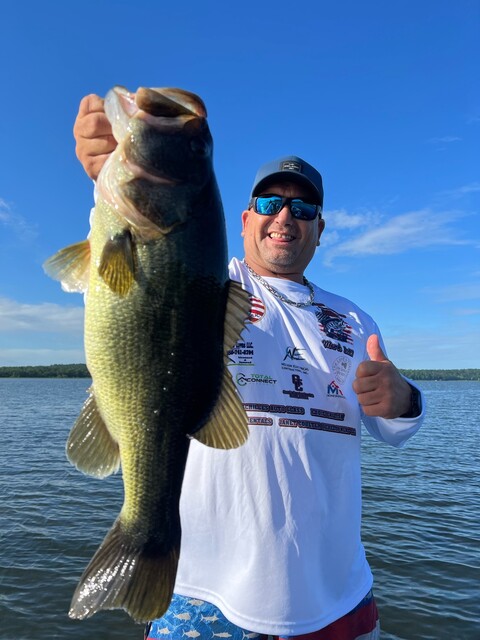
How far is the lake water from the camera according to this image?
307 inches

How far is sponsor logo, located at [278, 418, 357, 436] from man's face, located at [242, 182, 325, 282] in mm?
1197

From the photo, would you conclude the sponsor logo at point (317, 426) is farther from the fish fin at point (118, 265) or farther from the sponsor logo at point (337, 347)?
the fish fin at point (118, 265)

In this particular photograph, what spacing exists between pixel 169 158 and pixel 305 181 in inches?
70.6

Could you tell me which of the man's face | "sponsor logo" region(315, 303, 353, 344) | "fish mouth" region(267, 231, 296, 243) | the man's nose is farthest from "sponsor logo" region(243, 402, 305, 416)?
the man's nose

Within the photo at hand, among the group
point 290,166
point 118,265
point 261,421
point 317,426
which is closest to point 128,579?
point 261,421

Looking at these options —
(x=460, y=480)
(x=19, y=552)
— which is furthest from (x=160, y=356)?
(x=460, y=480)

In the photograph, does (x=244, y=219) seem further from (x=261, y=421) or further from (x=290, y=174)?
(x=261, y=421)

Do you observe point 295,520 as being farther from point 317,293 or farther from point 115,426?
point 317,293

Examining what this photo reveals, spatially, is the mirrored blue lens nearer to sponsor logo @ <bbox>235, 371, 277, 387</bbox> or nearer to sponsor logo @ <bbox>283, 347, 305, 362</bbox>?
sponsor logo @ <bbox>283, 347, 305, 362</bbox>

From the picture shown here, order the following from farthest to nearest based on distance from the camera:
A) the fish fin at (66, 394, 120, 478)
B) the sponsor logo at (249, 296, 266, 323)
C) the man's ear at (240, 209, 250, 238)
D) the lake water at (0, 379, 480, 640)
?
the lake water at (0, 379, 480, 640) → the man's ear at (240, 209, 250, 238) → the sponsor logo at (249, 296, 266, 323) → the fish fin at (66, 394, 120, 478)

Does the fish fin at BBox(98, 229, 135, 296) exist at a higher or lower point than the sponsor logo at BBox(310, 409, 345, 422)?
higher

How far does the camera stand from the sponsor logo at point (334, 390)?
10.4ft

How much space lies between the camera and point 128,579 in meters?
2.02

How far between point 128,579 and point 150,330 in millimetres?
993
